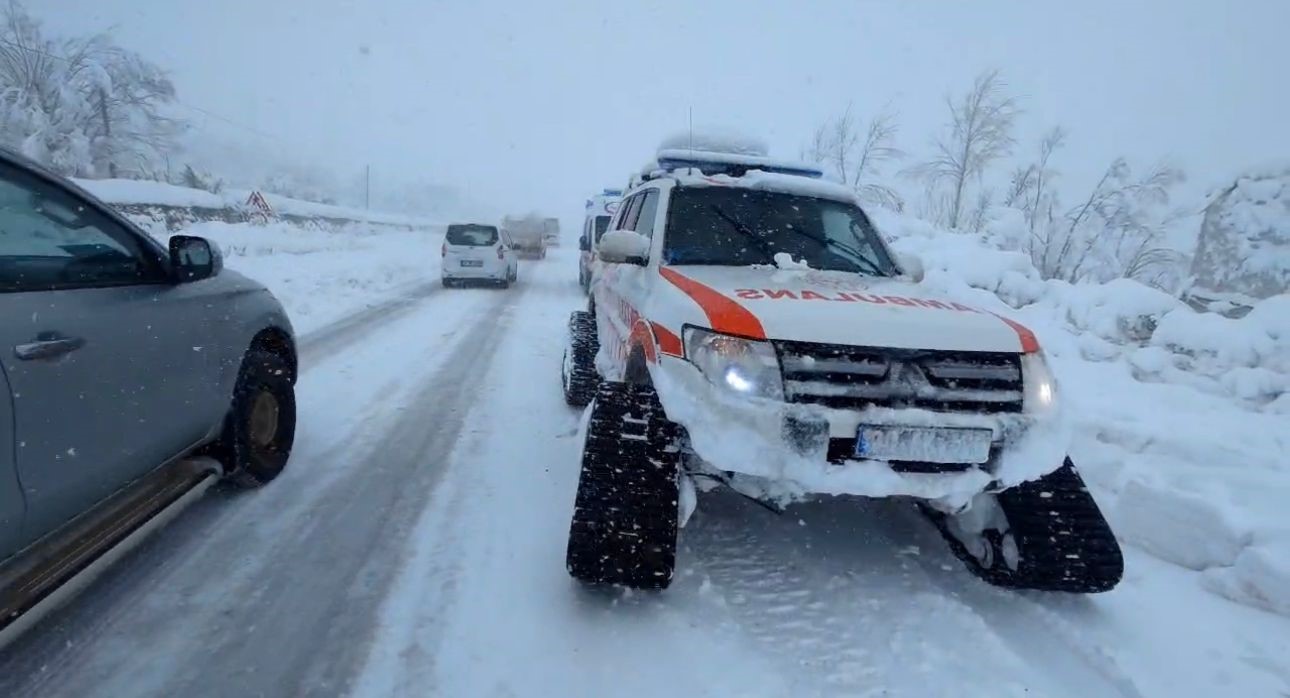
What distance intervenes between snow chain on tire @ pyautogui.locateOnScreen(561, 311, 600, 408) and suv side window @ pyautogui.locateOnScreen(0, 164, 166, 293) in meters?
3.17

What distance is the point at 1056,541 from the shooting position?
9.59 feet

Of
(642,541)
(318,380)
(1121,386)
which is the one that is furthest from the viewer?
(1121,386)

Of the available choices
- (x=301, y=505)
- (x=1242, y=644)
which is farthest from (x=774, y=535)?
(x=301, y=505)

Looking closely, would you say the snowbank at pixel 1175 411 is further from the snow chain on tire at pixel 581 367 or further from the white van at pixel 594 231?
the white van at pixel 594 231

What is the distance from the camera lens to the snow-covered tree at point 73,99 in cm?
3069

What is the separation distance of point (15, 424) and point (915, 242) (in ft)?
52.0

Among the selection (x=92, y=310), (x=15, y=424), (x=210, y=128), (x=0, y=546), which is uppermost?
(x=210, y=128)

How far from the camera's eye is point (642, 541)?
108 inches

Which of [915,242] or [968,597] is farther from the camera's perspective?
[915,242]

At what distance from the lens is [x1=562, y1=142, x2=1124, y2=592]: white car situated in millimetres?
2695

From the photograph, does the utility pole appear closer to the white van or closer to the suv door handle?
the white van

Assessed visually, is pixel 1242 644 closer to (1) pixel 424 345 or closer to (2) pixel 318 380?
(2) pixel 318 380

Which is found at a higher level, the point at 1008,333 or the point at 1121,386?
the point at 1008,333

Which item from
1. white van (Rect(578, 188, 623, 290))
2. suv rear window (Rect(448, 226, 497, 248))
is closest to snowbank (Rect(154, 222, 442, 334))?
suv rear window (Rect(448, 226, 497, 248))
